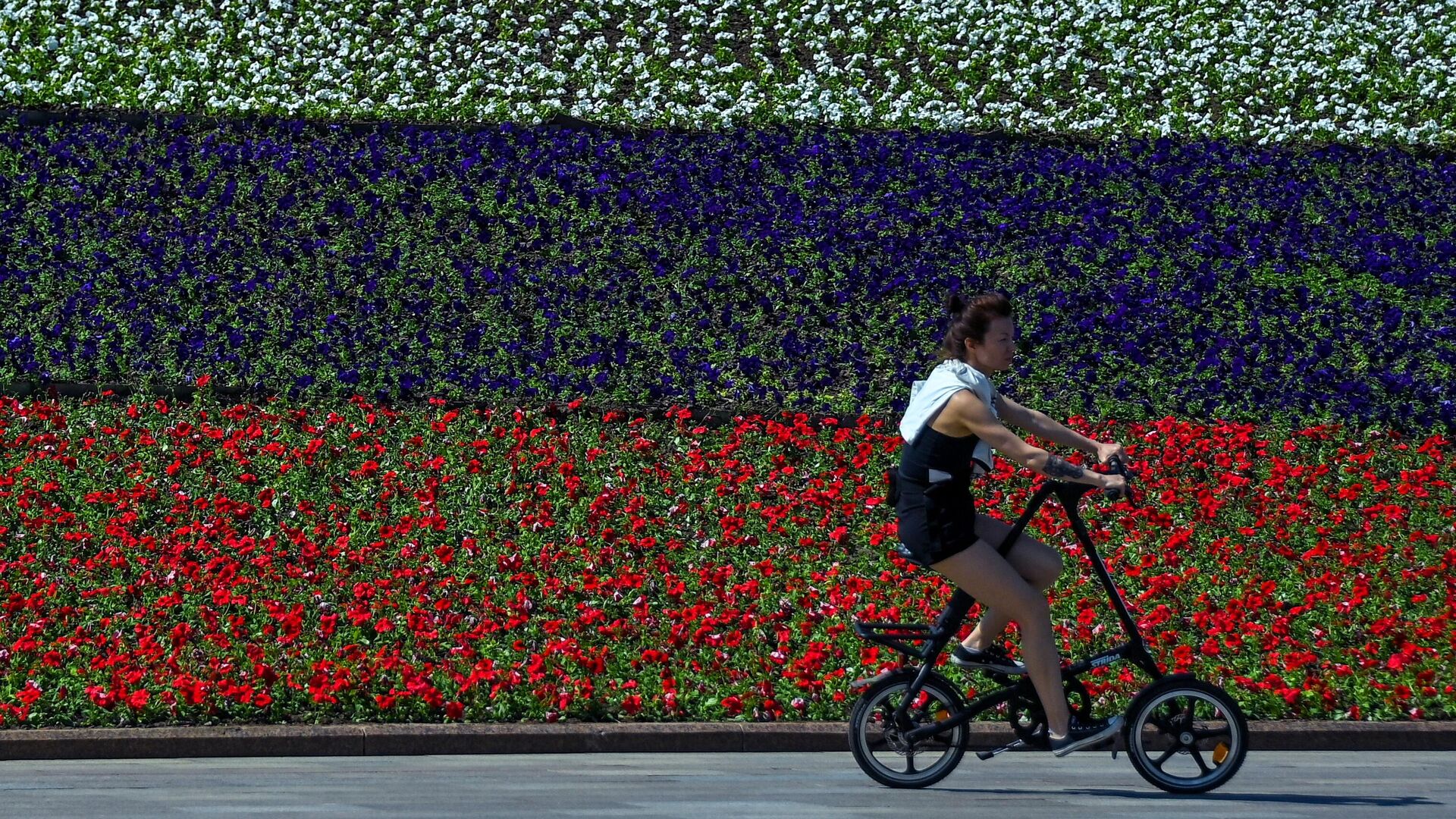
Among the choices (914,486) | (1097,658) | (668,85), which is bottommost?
(1097,658)

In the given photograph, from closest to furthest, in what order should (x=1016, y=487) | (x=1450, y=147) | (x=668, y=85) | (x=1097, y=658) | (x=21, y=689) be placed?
(x=1097, y=658) < (x=21, y=689) < (x=1016, y=487) < (x=1450, y=147) < (x=668, y=85)

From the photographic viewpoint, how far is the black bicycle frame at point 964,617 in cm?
525

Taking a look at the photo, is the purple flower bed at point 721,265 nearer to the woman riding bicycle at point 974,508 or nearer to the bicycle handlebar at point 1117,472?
the woman riding bicycle at point 974,508

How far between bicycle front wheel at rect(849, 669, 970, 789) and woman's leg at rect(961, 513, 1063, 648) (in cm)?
30

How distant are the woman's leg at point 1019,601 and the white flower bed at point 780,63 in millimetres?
9475

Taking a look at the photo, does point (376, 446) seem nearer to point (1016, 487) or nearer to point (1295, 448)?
point (1016, 487)

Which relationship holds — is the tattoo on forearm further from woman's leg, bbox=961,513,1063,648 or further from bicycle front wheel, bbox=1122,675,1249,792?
bicycle front wheel, bbox=1122,675,1249,792

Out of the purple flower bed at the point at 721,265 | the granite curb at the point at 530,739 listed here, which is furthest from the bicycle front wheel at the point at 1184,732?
the purple flower bed at the point at 721,265

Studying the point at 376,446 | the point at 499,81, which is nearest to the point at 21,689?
the point at 376,446

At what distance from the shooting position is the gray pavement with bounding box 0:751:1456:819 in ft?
17.5

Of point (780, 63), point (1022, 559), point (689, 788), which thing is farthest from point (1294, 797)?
point (780, 63)

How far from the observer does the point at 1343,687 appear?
6.98m

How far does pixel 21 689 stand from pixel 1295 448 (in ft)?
24.4

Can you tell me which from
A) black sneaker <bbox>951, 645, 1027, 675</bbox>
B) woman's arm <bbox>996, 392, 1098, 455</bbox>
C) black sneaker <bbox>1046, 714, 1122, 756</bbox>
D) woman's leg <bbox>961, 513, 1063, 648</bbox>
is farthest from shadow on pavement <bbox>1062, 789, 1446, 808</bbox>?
woman's arm <bbox>996, 392, 1098, 455</bbox>
